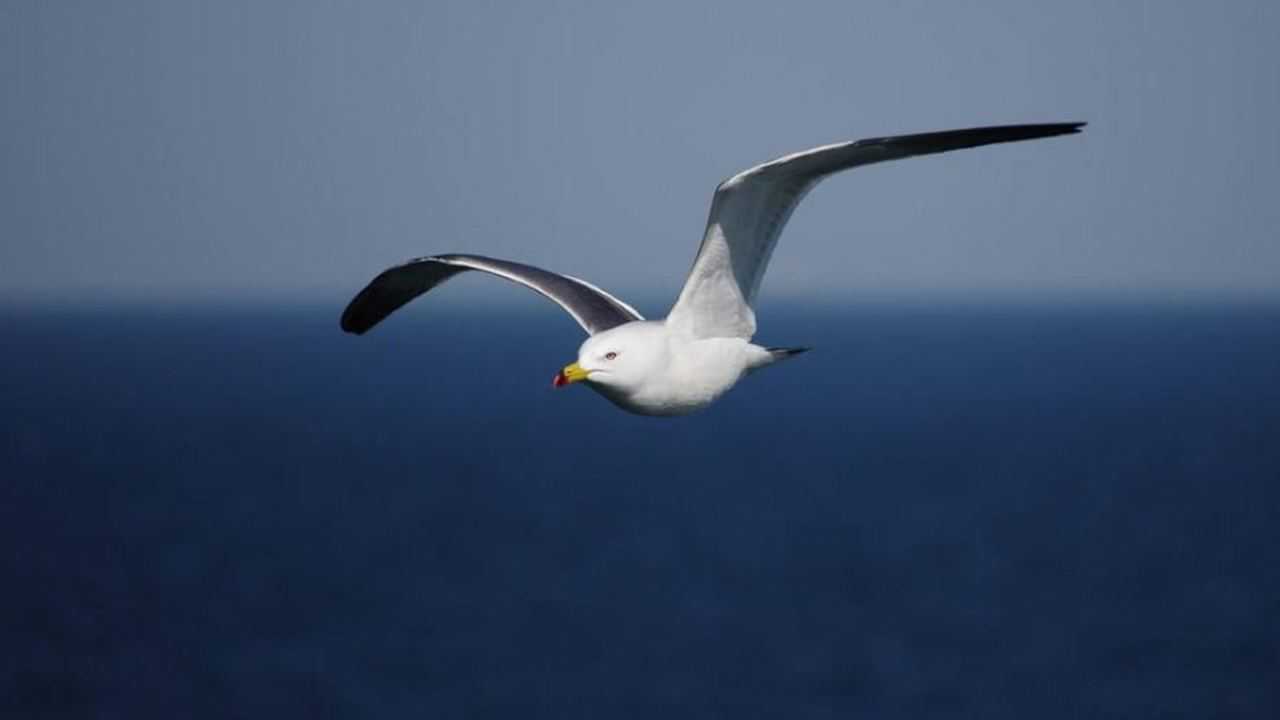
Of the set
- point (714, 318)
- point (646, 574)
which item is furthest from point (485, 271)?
point (646, 574)

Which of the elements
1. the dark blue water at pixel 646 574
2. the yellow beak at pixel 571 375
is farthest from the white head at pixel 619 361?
the dark blue water at pixel 646 574

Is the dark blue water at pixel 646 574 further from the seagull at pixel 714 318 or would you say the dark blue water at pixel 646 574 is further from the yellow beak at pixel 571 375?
the yellow beak at pixel 571 375

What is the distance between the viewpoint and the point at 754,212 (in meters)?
12.6

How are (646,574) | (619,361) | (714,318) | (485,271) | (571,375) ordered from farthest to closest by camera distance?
(646,574)
(485,271)
(714,318)
(619,361)
(571,375)

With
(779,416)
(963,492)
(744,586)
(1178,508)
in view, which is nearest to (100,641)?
(744,586)

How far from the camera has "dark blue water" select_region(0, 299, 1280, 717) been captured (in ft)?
271

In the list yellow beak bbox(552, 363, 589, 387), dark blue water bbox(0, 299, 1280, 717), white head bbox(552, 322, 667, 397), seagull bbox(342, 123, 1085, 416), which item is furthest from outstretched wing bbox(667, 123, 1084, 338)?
dark blue water bbox(0, 299, 1280, 717)

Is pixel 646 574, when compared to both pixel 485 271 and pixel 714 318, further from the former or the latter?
pixel 714 318

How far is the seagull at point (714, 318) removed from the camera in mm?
12039

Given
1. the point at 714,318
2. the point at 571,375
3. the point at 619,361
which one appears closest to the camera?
the point at 571,375

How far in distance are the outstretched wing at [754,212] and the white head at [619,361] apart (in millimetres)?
477

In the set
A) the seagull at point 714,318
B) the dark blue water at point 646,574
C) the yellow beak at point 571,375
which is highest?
the seagull at point 714,318

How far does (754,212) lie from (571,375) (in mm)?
2067

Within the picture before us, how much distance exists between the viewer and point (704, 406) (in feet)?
45.1
